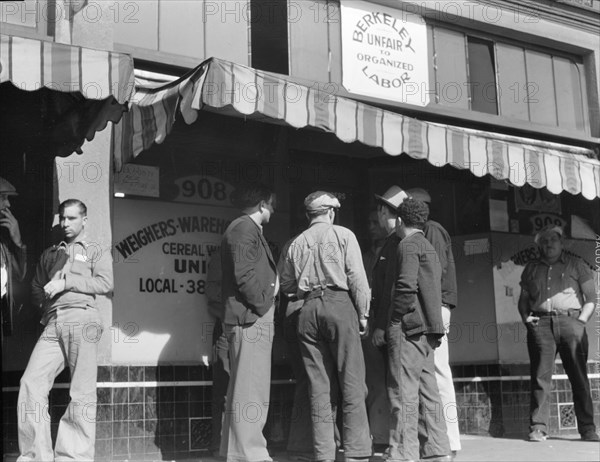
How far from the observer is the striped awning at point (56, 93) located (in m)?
5.79

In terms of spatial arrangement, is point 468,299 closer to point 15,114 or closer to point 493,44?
point 493,44

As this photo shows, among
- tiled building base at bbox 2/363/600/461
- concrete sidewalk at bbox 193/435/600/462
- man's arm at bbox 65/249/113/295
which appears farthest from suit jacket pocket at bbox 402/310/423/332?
man's arm at bbox 65/249/113/295

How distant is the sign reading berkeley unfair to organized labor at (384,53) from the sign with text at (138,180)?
98.7 inches

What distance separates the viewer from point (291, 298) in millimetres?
7426

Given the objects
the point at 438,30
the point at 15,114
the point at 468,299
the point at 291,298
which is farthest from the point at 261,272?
the point at 438,30

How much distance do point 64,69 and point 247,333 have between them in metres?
2.40

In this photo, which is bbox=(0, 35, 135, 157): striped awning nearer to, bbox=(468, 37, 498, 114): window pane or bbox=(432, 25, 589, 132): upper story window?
bbox=(432, 25, 589, 132): upper story window

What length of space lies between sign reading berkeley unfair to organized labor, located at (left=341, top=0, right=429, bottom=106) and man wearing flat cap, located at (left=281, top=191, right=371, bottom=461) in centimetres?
286

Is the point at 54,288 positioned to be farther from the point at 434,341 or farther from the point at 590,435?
the point at 590,435

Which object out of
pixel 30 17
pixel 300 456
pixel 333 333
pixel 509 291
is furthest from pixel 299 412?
pixel 30 17

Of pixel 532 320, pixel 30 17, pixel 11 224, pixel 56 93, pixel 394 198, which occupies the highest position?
pixel 30 17

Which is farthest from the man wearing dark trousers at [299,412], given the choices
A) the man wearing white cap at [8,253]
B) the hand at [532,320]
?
the hand at [532,320]

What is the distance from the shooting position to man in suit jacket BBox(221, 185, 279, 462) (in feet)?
22.0

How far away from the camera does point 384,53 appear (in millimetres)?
9930
